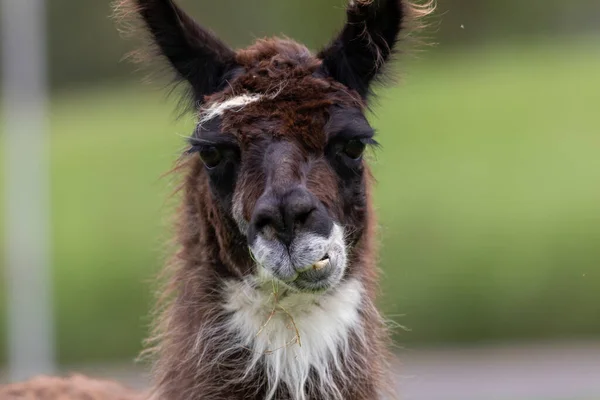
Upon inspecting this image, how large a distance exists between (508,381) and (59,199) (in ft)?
25.3

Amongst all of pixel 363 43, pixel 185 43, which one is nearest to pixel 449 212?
pixel 363 43

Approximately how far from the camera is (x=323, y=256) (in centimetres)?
384

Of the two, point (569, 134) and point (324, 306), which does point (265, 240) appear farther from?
point (569, 134)

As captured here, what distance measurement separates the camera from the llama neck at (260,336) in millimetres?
4109

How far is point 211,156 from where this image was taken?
13.7 feet

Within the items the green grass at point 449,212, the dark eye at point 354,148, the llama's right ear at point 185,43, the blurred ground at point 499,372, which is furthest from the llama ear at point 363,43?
the green grass at point 449,212

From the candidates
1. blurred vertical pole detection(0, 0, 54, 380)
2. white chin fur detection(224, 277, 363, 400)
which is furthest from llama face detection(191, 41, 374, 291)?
blurred vertical pole detection(0, 0, 54, 380)

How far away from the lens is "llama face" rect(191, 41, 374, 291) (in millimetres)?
3781

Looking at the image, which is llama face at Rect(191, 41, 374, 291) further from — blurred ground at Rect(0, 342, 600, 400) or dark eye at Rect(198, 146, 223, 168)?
blurred ground at Rect(0, 342, 600, 400)

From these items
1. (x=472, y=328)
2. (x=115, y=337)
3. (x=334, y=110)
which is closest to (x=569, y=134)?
(x=472, y=328)

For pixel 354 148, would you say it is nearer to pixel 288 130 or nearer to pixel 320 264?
pixel 288 130

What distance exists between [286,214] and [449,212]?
11.5m

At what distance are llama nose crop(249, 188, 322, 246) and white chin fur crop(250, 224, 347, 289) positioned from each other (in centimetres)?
3

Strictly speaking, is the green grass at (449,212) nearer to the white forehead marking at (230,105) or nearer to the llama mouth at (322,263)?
the white forehead marking at (230,105)
